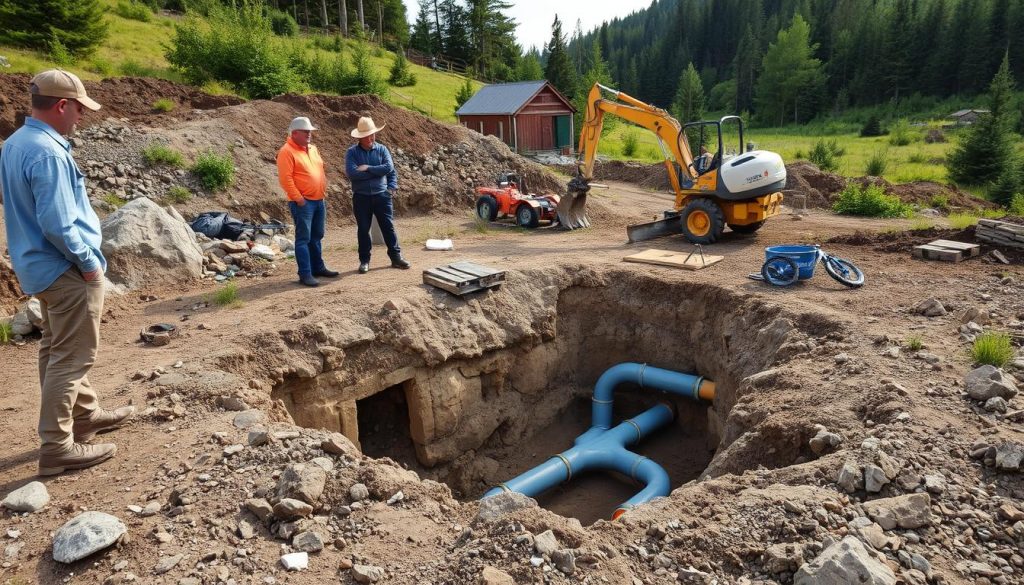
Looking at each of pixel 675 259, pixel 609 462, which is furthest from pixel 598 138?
pixel 609 462

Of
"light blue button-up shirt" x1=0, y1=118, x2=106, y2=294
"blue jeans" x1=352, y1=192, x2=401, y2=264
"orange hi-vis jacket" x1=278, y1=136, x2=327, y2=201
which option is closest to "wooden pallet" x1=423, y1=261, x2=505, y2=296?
"blue jeans" x1=352, y1=192, x2=401, y2=264

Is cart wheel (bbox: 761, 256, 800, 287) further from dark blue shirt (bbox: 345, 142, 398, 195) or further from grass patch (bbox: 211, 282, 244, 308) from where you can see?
grass patch (bbox: 211, 282, 244, 308)

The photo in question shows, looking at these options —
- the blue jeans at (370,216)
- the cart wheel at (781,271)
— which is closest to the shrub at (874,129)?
the cart wheel at (781,271)

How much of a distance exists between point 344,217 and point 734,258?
8004 mm

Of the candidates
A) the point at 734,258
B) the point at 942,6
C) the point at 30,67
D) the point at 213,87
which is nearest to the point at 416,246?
the point at 734,258

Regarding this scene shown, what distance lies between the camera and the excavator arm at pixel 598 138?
10.8 m

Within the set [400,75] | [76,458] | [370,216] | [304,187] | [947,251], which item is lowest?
[76,458]

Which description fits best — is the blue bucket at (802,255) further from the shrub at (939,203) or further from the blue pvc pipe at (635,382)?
the shrub at (939,203)

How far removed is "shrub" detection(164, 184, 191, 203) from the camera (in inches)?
446

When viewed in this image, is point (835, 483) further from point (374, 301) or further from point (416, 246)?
point (416, 246)

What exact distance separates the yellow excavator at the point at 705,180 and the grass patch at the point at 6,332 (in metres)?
8.76

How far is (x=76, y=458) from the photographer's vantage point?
4.09 m

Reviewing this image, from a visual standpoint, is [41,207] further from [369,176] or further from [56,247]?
[369,176]

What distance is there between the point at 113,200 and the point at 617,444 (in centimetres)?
955
